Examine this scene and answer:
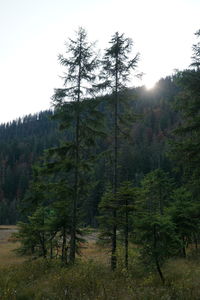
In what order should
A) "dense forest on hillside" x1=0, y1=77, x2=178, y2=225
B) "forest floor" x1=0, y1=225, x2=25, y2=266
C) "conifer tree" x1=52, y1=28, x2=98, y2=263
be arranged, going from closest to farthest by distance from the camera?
"conifer tree" x1=52, y1=28, x2=98, y2=263 < "forest floor" x1=0, y1=225, x2=25, y2=266 < "dense forest on hillside" x1=0, y1=77, x2=178, y2=225

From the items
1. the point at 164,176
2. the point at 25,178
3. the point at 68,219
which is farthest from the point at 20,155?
the point at 68,219

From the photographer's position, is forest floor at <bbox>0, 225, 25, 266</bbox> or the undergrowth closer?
the undergrowth

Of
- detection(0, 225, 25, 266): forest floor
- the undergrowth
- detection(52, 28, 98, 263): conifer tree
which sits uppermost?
detection(52, 28, 98, 263): conifer tree

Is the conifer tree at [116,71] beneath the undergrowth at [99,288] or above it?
above

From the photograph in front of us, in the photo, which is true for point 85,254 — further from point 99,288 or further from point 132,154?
point 132,154

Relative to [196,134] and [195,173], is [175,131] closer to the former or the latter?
[196,134]

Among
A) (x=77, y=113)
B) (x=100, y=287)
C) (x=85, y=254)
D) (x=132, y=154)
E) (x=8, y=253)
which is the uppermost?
(x=132, y=154)

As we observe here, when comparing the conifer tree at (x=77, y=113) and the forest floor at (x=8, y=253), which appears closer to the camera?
the conifer tree at (x=77, y=113)

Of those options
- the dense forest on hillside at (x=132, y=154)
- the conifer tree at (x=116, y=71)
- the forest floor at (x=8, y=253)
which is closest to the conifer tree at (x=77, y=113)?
the conifer tree at (x=116, y=71)

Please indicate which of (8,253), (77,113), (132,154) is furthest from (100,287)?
(132,154)

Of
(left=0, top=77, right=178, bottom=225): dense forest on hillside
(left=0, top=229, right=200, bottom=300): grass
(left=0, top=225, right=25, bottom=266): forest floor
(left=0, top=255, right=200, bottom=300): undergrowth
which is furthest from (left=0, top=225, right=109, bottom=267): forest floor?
(left=0, top=77, right=178, bottom=225): dense forest on hillside

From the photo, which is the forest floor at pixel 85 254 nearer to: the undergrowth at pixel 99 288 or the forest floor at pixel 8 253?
the forest floor at pixel 8 253

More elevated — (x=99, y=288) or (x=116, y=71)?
(x=116, y=71)

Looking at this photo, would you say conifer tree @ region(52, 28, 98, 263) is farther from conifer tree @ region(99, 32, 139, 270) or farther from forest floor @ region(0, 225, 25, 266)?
forest floor @ region(0, 225, 25, 266)
